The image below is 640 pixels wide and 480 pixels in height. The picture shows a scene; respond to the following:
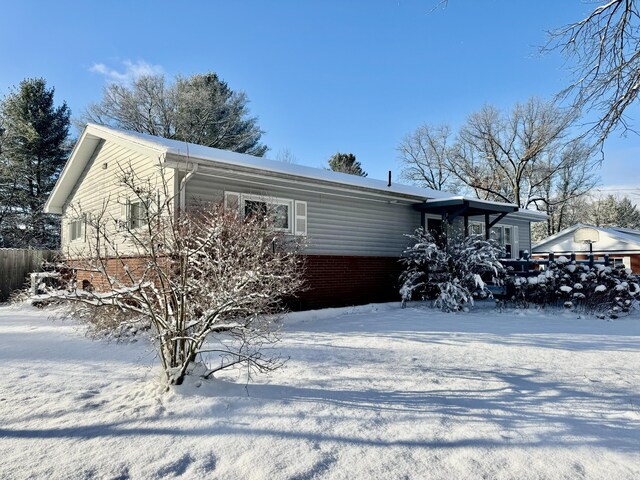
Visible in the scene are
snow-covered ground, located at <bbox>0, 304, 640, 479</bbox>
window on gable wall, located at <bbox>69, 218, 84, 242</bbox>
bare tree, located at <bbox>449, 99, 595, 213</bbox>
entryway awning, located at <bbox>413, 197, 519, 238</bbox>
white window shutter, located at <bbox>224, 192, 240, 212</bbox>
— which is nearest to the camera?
snow-covered ground, located at <bbox>0, 304, 640, 479</bbox>

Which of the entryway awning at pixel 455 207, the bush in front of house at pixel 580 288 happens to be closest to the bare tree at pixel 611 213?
the entryway awning at pixel 455 207

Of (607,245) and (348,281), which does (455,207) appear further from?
(607,245)

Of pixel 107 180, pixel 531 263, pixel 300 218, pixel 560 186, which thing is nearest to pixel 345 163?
pixel 560 186

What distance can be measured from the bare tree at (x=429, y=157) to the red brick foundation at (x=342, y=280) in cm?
2425

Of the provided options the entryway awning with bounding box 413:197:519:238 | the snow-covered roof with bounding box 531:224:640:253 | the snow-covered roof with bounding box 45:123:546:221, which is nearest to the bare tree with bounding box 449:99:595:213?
the snow-covered roof with bounding box 531:224:640:253

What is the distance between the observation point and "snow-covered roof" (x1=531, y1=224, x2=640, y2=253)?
2412cm

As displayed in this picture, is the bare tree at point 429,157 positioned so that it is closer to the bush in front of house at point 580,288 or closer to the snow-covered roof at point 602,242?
the snow-covered roof at point 602,242

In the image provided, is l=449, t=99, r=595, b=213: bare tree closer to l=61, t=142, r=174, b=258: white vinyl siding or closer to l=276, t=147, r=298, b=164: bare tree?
l=276, t=147, r=298, b=164: bare tree

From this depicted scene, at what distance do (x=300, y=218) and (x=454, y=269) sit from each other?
3.99m

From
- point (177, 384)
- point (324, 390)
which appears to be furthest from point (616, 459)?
point (177, 384)

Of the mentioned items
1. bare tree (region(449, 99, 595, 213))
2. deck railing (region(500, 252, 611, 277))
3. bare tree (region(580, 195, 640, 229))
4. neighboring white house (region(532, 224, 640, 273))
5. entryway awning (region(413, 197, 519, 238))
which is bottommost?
deck railing (region(500, 252, 611, 277))

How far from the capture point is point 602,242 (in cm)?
2531

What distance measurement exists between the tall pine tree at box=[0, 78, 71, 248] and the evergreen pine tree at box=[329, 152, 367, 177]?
18.7 metres

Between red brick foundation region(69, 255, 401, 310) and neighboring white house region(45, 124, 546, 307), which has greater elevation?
neighboring white house region(45, 124, 546, 307)
